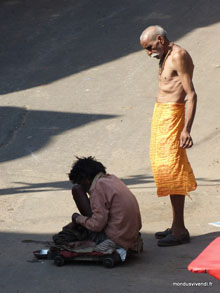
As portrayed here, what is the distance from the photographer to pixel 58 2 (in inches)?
633

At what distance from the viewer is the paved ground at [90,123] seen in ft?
16.3

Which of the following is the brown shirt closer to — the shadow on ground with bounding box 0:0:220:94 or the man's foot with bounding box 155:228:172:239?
the man's foot with bounding box 155:228:172:239

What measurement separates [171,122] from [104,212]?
975mm

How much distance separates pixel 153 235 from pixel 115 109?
15.8 feet

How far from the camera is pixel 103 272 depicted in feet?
15.9

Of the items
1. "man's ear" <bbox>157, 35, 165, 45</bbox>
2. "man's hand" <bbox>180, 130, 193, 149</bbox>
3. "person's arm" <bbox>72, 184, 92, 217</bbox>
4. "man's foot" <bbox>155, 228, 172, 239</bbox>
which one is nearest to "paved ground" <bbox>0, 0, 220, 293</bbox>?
Answer: "man's foot" <bbox>155, 228, 172, 239</bbox>

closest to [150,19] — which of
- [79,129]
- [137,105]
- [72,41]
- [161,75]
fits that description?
[72,41]

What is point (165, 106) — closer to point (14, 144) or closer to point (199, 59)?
point (14, 144)

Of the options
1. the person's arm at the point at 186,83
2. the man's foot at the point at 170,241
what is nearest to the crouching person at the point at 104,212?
the man's foot at the point at 170,241

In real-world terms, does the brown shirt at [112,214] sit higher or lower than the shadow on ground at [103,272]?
higher

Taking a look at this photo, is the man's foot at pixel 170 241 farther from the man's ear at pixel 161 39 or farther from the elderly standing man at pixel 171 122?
the man's ear at pixel 161 39

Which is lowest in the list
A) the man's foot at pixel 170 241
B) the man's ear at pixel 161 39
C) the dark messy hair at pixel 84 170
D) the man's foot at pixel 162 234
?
the man's foot at pixel 170 241

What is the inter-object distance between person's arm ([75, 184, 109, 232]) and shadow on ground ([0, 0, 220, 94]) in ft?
22.4

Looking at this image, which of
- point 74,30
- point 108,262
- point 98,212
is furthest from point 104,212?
point 74,30
